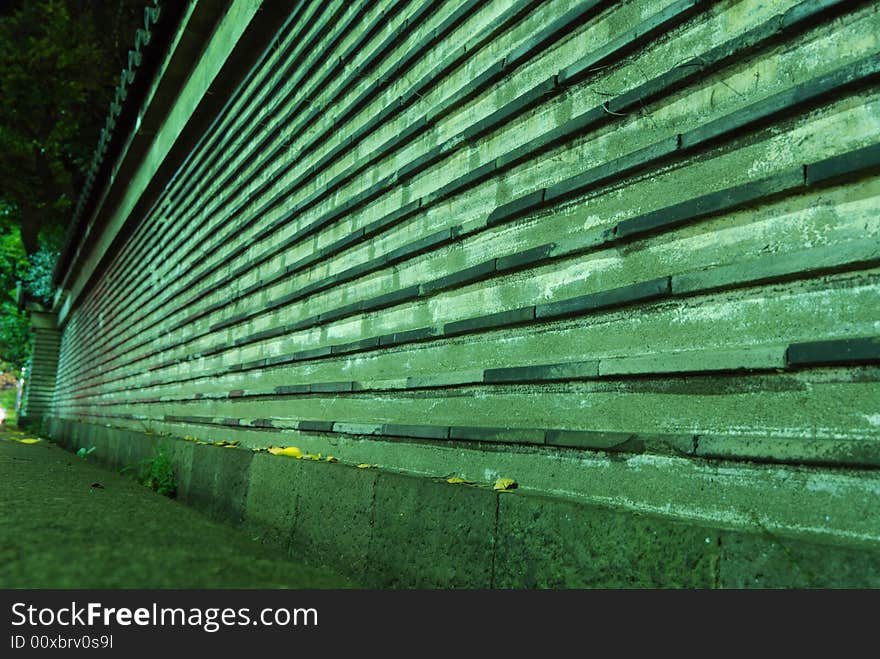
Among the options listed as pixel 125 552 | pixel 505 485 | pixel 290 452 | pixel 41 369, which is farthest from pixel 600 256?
pixel 41 369

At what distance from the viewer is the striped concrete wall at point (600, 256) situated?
1.50 m

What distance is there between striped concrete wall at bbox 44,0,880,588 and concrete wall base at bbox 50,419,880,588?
0.44 feet

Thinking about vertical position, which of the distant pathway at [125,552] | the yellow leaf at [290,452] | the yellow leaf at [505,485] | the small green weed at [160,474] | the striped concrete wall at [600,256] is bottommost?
the small green weed at [160,474]

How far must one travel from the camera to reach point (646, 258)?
1927mm

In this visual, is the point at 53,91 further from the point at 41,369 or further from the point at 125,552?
the point at 125,552

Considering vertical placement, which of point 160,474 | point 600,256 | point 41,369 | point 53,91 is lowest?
point 160,474

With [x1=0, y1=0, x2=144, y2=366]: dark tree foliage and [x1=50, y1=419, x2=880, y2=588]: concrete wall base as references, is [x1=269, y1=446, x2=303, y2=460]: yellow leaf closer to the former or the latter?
[x1=50, y1=419, x2=880, y2=588]: concrete wall base

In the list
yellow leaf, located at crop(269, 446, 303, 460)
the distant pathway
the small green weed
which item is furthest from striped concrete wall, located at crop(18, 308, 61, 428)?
the distant pathway

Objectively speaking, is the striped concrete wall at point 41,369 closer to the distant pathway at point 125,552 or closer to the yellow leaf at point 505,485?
the distant pathway at point 125,552

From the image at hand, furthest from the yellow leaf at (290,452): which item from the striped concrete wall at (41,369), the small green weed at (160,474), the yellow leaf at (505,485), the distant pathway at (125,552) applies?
the striped concrete wall at (41,369)

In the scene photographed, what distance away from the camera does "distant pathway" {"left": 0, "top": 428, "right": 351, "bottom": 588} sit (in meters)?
1.71

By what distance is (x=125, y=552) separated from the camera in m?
2.02

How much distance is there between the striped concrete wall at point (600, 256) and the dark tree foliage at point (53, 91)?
68.0ft

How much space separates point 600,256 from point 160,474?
461 centimetres
